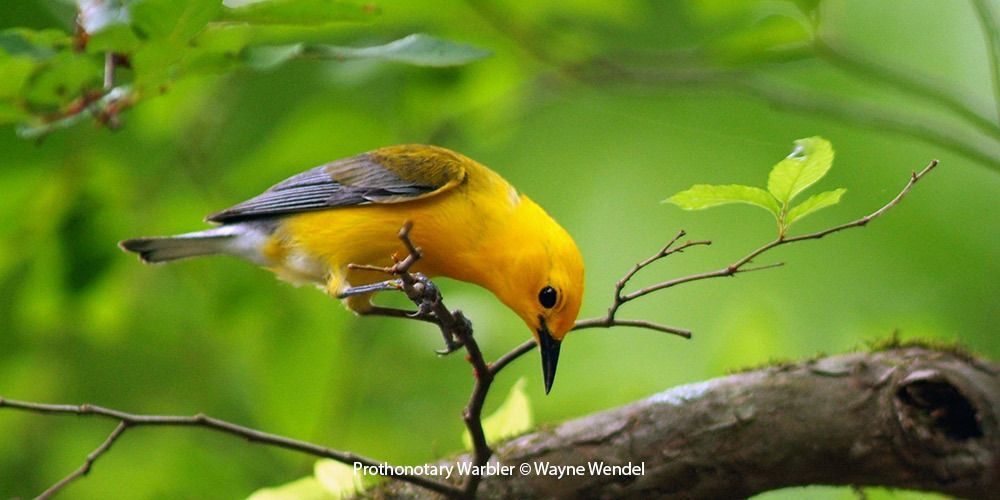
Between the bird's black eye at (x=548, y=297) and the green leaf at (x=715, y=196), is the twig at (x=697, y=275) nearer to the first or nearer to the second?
the green leaf at (x=715, y=196)

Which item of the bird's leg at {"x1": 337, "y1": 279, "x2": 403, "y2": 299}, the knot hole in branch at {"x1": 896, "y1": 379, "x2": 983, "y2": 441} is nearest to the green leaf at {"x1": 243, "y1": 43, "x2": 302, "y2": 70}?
the bird's leg at {"x1": 337, "y1": 279, "x2": 403, "y2": 299}

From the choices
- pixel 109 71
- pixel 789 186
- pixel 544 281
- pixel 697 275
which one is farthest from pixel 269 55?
pixel 789 186

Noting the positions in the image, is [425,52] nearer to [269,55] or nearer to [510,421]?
[269,55]

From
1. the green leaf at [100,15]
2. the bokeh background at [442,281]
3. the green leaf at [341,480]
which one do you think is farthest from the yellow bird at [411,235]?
the green leaf at [100,15]

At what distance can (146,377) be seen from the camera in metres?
5.39

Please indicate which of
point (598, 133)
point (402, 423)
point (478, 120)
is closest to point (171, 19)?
point (478, 120)

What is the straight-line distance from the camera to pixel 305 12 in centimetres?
265

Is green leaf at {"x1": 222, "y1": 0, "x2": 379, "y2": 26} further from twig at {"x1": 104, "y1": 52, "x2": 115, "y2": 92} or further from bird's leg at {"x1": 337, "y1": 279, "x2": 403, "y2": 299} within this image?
bird's leg at {"x1": 337, "y1": 279, "x2": 403, "y2": 299}

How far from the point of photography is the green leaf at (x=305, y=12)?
263 centimetres


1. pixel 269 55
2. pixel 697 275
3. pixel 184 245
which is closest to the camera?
pixel 697 275

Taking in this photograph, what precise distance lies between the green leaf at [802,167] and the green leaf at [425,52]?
94 cm

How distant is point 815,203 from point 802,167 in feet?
0.27

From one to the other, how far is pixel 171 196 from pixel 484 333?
1568 mm

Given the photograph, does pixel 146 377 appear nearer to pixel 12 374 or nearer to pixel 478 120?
pixel 12 374
